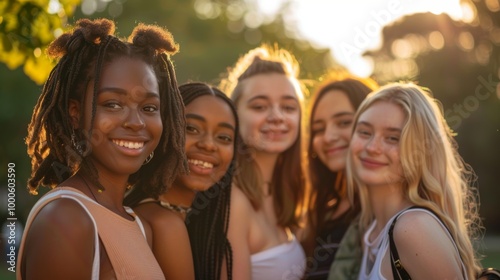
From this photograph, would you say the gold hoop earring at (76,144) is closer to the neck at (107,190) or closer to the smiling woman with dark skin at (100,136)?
the smiling woman with dark skin at (100,136)

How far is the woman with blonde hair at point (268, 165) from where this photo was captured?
5.12m

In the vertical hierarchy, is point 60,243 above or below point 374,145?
below

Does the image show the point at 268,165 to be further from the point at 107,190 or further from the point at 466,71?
the point at 466,71

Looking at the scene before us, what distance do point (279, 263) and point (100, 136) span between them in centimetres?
238

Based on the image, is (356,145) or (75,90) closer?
(75,90)

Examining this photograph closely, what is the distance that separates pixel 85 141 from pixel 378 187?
225 centimetres

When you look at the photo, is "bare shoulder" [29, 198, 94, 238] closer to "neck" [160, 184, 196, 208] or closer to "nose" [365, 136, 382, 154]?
"neck" [160, 184, 196, 208]

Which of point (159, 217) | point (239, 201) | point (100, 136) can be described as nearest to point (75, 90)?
point (100, 136)

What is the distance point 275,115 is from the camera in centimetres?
552

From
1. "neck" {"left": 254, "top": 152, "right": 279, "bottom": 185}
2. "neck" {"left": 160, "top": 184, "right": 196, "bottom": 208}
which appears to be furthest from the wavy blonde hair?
"neck" {"left": 160, "top": 184, "right": 196, "bottom": 208}

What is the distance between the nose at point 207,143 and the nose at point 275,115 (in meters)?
1.18

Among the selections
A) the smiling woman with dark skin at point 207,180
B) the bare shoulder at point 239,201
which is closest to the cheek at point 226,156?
the smiling woman with dark skin at point 207,180

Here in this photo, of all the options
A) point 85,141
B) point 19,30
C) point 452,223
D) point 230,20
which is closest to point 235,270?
point 452,223

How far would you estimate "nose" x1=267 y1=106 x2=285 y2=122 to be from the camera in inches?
217
